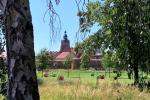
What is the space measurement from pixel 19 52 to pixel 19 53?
0.01 meters

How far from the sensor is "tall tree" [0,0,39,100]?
A: 5500 mm

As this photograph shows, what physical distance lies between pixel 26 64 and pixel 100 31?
23.9m

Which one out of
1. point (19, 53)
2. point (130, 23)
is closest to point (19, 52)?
point (19, 53)

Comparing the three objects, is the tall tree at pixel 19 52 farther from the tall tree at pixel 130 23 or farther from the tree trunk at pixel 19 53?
the tall tree at pixel 130 23

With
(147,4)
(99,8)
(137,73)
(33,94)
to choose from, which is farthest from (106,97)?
(99,8)

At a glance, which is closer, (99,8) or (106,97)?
(106,97)

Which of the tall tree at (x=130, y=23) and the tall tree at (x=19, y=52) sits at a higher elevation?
the tall tree at (x=130, y=23)

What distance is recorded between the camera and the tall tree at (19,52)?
550cm

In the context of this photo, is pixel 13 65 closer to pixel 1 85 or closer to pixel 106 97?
pixel 1 85

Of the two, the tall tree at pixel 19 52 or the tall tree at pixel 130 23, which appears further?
the tall tree at pixel 130 23

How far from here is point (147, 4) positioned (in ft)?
33.9

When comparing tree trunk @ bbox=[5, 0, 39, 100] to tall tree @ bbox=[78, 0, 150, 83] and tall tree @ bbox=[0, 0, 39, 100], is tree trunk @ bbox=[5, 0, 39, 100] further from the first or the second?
tall tree @ bbox=[78, 0, 150, 83]

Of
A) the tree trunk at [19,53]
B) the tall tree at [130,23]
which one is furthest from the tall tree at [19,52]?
the tall tree at [130,23]

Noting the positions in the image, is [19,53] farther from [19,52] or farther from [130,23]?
[130,23]
